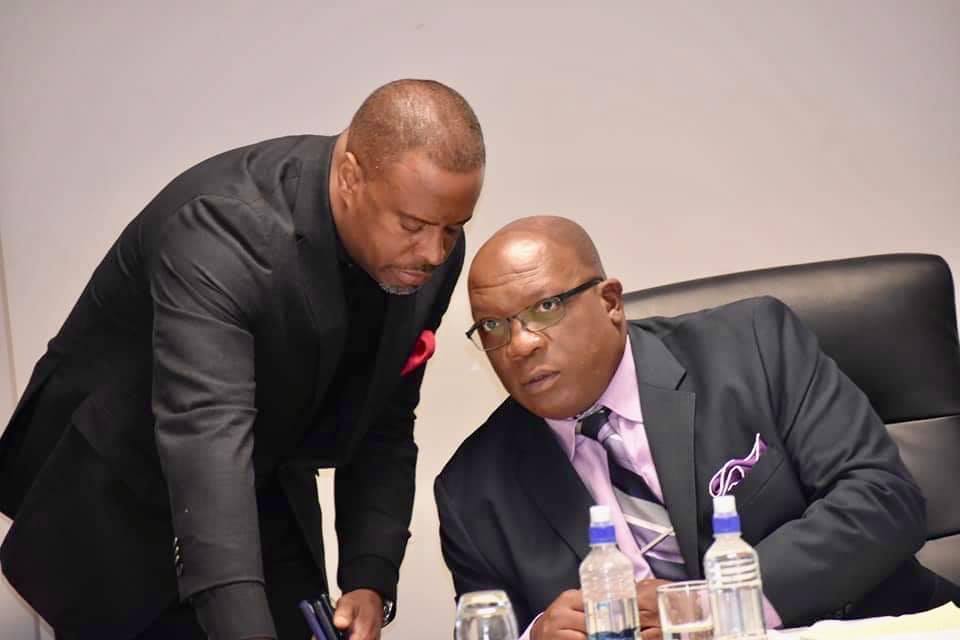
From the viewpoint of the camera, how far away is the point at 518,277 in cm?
243

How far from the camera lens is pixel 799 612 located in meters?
2.12

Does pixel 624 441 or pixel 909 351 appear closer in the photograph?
pixel 624 441

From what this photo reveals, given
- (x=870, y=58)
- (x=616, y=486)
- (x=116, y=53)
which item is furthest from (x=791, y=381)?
(x=116, y=53)

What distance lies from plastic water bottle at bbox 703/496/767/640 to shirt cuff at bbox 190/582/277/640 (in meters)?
0.60

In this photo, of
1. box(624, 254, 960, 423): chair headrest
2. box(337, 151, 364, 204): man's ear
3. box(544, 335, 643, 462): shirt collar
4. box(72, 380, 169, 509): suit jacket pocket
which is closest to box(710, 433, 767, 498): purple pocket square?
box(544, 335, 643, 462): shirt collar

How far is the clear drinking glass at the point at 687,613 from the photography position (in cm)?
174

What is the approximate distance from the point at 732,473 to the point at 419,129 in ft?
2.74

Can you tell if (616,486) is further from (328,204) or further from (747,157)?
(747,157)

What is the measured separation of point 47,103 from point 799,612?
7.40 ft

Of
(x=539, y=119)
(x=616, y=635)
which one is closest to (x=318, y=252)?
(x=616, y=635)

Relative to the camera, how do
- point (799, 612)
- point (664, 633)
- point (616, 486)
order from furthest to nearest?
point (616, 486), point (799, 612), point (664, 633)

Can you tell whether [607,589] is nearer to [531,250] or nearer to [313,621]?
[313,621]


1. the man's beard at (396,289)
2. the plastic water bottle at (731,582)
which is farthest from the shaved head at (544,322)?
the plastic water bottle at (731,582)

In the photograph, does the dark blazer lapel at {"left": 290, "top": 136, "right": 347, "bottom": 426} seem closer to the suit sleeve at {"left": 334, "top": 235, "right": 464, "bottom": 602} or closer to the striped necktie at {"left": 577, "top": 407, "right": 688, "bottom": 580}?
the suit sleeve at {"left": 334, "top": 235, "right": 464, "bottom": 602}
